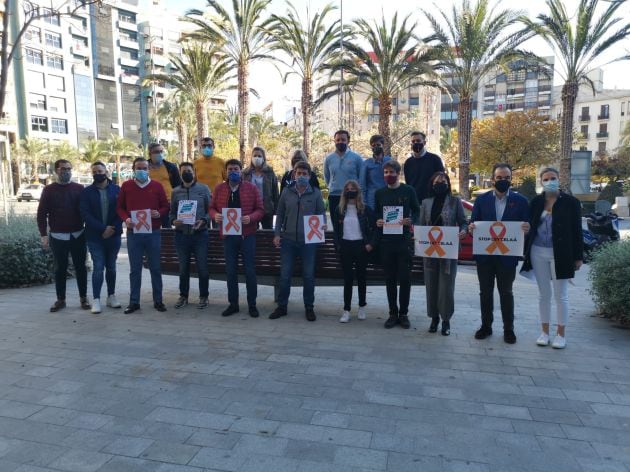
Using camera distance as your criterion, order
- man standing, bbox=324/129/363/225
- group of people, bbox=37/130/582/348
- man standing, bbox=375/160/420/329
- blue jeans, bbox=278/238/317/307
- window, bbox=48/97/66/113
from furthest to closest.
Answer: window, bbox=48/97/66/113 → man standing, bbox=324/129/363/225 → blue jeans, bbox=278/238/317/307 → man standing, bbox=375/160/420/329 → group of people, bbox=37/130/582/348

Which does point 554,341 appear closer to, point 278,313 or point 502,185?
point 502,185

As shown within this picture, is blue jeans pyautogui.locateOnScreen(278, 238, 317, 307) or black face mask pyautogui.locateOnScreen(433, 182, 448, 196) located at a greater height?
black face mask pyautogui.locateOnScreen(433, 182, 448, 196)

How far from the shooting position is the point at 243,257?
6.34 meters

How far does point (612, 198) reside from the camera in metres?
24.9

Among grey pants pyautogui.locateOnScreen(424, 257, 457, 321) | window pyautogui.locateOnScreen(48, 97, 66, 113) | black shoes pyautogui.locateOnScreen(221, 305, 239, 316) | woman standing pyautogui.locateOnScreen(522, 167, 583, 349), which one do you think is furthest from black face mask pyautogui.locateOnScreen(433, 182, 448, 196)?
window pyautogui.locateOnScreen(48, 97, 66, 113)

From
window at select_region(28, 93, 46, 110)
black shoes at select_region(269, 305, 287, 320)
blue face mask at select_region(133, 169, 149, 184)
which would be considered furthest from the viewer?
window at select_region(28, 93, 46, 110)

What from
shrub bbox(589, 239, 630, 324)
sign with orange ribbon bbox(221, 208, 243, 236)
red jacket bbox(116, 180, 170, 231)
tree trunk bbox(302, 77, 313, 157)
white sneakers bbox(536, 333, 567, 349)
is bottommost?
white sneakers bbox(536, 333, 567, 349)

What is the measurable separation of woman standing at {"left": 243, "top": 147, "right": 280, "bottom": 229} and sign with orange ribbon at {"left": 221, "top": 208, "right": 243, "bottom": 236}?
1102 mm

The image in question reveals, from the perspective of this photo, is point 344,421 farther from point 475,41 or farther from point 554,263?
point 475,41

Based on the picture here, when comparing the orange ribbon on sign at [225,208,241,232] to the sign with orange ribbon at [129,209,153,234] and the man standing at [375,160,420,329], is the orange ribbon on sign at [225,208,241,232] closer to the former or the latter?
the sign with orange ribbon at [129,209,153,234]

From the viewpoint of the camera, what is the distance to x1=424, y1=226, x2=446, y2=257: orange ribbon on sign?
5.38 m

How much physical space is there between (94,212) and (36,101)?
241ft

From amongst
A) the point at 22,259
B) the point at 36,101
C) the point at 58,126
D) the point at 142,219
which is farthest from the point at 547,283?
the point at 58,126

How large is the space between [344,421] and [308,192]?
10.8ft
